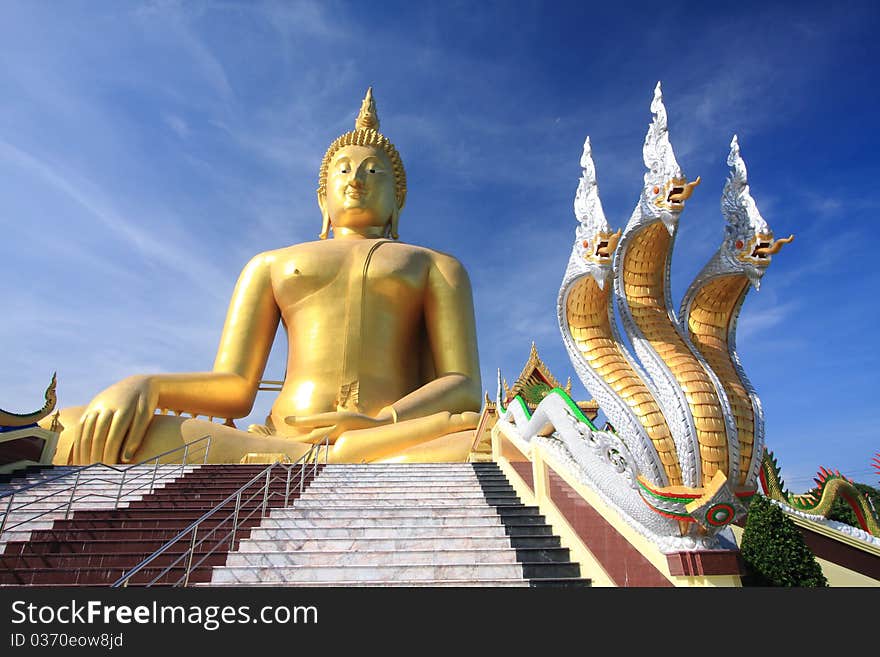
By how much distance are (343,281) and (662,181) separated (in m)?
7.52

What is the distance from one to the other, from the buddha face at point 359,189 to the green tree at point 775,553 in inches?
425

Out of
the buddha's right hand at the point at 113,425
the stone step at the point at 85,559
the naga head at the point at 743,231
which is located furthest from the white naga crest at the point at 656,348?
the buddha's right hand at the point at 113,425

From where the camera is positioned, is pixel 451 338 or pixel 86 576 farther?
pixel 451 338

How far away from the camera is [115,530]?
5188 mm

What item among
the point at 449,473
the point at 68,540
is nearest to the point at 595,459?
the point at 449,473

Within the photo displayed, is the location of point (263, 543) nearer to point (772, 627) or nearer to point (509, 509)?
point (509, 509)

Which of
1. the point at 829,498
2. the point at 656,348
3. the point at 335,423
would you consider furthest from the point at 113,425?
Result: the point at 829,498

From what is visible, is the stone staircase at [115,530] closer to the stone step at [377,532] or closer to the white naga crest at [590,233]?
the stone step at [377,532]

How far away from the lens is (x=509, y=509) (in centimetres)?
573

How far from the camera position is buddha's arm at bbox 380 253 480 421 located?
1070cm

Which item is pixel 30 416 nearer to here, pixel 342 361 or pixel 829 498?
pixel 342 361

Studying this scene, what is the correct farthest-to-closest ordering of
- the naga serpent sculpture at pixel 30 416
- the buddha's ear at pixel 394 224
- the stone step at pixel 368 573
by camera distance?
the buddha's ear at pixel 394 224 → the naga serpent sculpture at pixel 30 416 → the stone step at pixel 368 573

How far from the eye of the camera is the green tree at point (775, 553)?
3.67 meters

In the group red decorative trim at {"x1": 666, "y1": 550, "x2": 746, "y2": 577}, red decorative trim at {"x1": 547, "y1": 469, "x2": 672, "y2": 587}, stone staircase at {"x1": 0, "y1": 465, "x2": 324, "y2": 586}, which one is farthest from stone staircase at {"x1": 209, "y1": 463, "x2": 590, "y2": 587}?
red decorative trim at {"x1": 666, "y1": 550, "x2": 746, "y2": 577}
